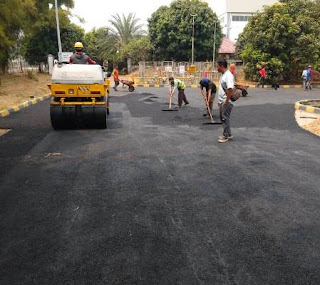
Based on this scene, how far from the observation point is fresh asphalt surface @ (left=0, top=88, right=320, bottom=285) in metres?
3.04

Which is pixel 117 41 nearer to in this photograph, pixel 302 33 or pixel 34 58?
pixel 34 58

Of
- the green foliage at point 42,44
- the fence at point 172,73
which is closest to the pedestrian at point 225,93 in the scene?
the fence at point 172,73

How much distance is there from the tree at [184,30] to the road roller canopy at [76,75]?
32746 millimetres

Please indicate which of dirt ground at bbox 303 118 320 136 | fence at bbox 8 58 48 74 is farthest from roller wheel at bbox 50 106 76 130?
fence at bbox 8 58 48 74

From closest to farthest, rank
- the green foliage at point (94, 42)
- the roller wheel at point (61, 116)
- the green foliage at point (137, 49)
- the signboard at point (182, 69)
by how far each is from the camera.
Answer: the roller wheel at point (61, 116) < the signboard at point (182, 69) < the green foliage at point (137, 49) < the green foliage at point (94, 42)

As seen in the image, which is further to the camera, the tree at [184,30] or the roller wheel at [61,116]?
the tree at [184,30]

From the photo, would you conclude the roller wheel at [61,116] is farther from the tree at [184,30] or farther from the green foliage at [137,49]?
the green foliage at [137,49]

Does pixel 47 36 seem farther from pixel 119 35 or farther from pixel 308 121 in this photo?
pixel 308 121

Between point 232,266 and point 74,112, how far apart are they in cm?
729

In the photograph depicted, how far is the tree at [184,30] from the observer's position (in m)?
40.9

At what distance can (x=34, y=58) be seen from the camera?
130ft

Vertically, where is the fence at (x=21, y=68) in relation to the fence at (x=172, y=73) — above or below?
above

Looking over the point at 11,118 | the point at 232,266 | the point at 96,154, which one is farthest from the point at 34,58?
the point at 232,266

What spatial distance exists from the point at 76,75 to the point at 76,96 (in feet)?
1.91
